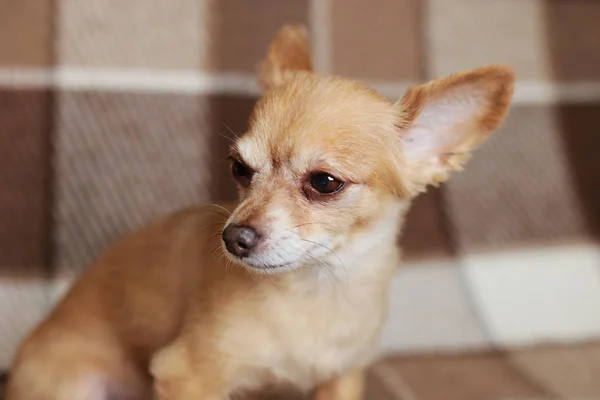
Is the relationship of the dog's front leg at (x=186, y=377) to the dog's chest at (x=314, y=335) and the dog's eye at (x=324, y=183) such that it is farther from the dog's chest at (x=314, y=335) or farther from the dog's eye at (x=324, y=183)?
the dog's eye at (x=324, y=183)

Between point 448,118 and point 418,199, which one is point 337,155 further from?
point 418,199

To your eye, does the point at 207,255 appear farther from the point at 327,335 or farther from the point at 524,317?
the point at 524,317

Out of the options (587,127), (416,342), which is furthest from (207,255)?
(587,127)

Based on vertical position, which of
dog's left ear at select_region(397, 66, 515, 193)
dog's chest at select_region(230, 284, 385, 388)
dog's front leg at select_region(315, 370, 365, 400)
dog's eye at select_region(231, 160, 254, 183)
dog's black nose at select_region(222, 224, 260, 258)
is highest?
dog's left ear at select_region(397, 66, 515, 193)

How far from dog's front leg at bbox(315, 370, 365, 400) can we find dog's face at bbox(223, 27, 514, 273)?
0.29 metres

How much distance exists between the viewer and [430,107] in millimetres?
1198

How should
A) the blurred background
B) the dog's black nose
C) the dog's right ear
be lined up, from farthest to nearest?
the blurred background → the dog's right ear → the dog's black nose

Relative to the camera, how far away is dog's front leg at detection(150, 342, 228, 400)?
119 centimetres

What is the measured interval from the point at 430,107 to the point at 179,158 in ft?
2.44

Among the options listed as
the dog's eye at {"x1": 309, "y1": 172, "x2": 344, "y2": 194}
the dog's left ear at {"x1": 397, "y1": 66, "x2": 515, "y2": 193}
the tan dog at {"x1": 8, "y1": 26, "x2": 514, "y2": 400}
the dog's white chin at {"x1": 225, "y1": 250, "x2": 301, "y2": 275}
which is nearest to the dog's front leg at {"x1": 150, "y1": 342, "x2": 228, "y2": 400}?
the tan dog at {"x1": 8, "y1": 26, "x2": 514, "y2": 400}

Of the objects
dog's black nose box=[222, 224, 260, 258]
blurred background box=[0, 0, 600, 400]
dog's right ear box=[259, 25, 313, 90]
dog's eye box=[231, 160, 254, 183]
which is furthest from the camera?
blurred background box=[0, 0, 600, 400]

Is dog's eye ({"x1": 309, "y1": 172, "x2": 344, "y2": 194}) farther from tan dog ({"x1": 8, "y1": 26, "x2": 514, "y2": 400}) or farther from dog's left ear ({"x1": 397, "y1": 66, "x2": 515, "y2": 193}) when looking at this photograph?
dog's left ear ({"x1": 397, "y1": 66, "x2": 515, "y2": 193})

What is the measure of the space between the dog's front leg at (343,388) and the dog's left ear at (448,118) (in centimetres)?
38

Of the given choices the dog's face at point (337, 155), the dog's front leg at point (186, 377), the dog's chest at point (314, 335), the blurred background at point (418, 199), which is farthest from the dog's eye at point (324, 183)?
the blurred background at point (418, 199)
